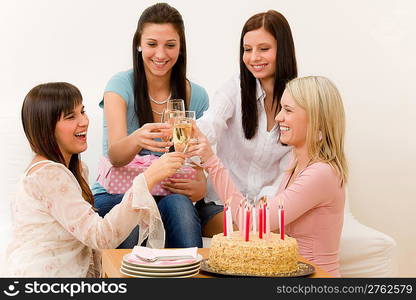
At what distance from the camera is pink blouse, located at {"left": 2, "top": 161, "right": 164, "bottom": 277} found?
2.53m

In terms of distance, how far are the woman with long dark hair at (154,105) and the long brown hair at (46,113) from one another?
1.22 ft

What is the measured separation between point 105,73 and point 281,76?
1.38 m

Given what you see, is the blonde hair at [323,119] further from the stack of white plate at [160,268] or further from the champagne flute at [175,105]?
the stack of white plate at [160,268]

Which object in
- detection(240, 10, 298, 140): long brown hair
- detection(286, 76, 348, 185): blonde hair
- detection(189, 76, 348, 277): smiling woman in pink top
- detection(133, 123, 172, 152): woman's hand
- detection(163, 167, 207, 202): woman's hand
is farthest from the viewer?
detection(240, 10, 298, 140): long brown hair

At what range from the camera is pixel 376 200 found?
15.3ft

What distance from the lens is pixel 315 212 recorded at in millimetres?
2688

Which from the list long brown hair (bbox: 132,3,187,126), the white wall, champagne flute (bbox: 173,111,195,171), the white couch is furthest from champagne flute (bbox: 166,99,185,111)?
the white wall

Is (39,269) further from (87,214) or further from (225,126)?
(225,126)

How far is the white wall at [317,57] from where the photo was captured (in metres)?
4.15

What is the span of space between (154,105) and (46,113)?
29.8 inches

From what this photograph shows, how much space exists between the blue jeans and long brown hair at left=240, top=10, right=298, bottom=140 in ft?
1.71

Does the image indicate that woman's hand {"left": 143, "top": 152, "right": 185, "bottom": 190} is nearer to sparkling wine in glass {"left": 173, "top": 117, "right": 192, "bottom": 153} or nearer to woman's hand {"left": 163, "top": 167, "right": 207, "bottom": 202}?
sparkling wine in glass {"left": 173, "top": 117, "right": 192, "bottom": 153}

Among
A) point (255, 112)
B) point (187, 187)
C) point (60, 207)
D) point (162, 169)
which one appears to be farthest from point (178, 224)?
point (255, 112)

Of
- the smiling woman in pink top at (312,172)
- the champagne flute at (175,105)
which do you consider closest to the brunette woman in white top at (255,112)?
the smiling woman in pink top at (312,172)
